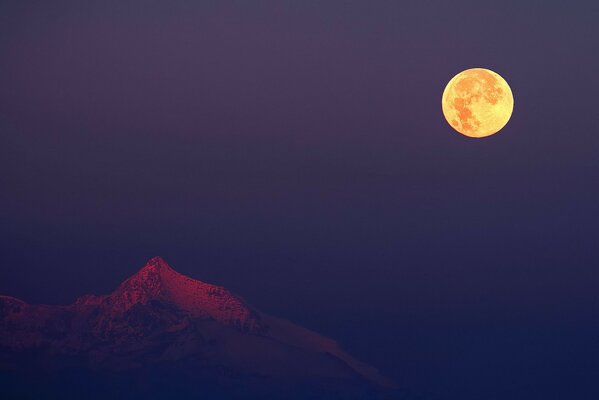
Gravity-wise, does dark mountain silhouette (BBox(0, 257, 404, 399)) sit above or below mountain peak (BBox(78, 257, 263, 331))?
below

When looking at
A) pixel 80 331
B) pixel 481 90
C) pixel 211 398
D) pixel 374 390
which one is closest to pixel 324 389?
pixel 374 390

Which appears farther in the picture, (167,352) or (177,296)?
(177,296)

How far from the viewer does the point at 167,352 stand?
146250 millimetres

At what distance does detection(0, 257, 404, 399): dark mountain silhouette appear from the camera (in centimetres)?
12444

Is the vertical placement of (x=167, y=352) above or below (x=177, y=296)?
below

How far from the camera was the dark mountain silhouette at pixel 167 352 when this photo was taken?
4899 inches

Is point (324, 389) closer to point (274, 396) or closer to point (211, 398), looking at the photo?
point (274, 396)

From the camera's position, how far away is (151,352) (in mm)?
153375

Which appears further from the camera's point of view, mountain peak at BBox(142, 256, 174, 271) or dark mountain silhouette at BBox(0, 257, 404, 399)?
mountain peak at BBox(142, 256, 174, 271)

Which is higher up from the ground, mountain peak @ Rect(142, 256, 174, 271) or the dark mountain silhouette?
mountain peak @ Rect(142, 256, 174, 271)

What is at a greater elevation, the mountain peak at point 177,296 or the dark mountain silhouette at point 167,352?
the mountain peak at point 177,296

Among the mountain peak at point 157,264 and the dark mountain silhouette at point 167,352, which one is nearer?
the dark mountain silhouette at point 167,352

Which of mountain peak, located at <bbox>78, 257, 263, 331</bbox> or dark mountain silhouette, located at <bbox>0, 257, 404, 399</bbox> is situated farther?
mountain peak, located at <bbox>78, 257, 263, 331</bbox>

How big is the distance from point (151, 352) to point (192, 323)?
400 inches
